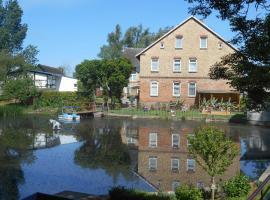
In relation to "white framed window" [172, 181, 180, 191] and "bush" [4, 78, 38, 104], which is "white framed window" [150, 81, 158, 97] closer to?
"bush" [4, 78, 38, 104]

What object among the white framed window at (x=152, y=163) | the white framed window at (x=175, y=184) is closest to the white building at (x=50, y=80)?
the white framed window at (x=152, y=163)

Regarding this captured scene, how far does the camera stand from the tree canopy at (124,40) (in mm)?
95750

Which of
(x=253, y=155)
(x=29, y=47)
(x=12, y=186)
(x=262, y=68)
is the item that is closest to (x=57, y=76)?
(x=29, y=47)

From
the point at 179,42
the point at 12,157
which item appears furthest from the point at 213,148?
the point at 179,42

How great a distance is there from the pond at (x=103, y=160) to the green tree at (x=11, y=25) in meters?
65.8

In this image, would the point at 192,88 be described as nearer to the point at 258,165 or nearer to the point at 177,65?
the point at 177,65

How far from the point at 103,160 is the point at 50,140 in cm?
804

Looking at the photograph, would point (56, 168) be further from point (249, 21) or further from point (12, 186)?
point (249, 21)

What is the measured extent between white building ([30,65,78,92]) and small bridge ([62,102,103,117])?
649 inches

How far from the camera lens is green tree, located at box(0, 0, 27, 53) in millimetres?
93750

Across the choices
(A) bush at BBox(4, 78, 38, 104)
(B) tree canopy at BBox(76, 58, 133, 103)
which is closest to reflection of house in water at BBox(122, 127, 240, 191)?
(B) tree canopy at BBox(76, 58, 133, 103)

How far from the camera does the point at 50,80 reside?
6888 cm

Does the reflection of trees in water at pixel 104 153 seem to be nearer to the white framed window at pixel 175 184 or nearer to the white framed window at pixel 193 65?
the white framed window at pixel 175 184

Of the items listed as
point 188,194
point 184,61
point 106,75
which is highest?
point 184,61
